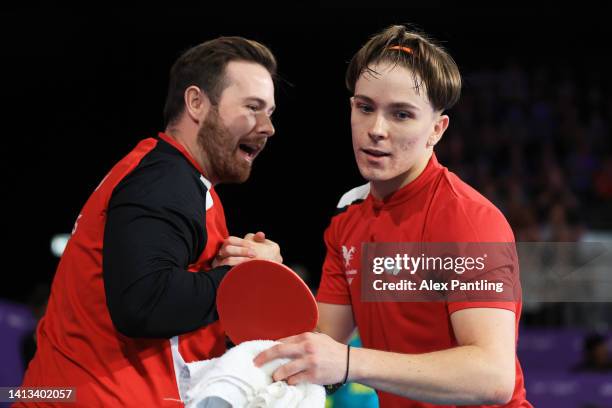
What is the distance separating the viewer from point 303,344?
65.7 inches

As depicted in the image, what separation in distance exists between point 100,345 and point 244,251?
480 mm

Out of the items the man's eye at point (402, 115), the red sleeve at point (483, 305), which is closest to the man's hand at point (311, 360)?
the red sleeve at point (483, 305)

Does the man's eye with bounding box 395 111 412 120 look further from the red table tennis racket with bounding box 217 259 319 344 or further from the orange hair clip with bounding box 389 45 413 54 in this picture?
the red table tennis racket with bounding box 217 259 319 344

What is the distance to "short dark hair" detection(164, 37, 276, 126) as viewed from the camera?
8.48 ft

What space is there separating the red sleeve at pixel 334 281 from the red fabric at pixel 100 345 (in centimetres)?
35

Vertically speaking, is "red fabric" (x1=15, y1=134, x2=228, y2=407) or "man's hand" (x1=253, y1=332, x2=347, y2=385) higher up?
"red fabric" (x1=15, y1=134, x2=228, y2=407)

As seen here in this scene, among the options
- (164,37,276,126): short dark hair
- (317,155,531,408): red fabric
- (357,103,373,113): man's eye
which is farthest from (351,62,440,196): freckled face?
(164,37,276,126): short dark hair

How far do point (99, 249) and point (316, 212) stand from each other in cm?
687

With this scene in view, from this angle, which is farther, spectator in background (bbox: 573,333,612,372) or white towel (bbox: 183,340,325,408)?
spectator in background (bbox: 573,333,612,372)

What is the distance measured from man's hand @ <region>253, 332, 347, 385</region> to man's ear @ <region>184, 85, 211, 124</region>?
110 cm

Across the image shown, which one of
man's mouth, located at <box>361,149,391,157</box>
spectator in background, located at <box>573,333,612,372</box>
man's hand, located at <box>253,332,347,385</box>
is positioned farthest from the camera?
spectator in background, located at <box>573,333,612,372</box>

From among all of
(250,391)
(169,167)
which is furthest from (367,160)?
(250,391)

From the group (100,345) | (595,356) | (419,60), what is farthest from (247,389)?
(595,356)

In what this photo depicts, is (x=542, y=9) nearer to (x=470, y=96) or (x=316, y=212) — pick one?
(x=470, y=96)
